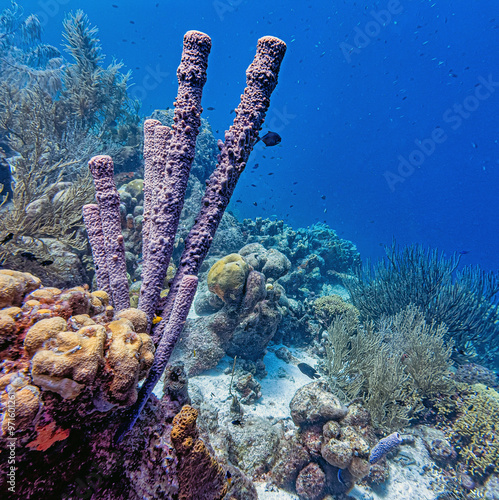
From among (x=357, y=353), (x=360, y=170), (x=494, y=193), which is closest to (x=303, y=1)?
(x=360, y=170)

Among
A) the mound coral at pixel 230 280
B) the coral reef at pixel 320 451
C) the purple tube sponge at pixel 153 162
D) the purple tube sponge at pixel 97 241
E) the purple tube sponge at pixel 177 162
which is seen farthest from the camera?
the mound coral at pixel 230 280

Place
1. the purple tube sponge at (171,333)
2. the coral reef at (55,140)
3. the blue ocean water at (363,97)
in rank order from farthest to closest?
the blue ocean water at (363,97)
the coral reef at (55,140)
the purple tube sponge at (171,333)

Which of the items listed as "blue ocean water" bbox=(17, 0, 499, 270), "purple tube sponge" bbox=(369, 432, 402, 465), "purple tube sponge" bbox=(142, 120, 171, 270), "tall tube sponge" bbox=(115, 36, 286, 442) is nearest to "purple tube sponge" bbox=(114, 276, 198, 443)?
"tall tube sponge" bbox=(115, 36, 286, 442)

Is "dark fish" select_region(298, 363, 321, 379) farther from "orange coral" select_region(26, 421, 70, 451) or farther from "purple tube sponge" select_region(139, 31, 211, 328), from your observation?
"orange coral" select_region(26, 421, 70, 451)

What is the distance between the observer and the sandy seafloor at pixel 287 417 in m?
4.23

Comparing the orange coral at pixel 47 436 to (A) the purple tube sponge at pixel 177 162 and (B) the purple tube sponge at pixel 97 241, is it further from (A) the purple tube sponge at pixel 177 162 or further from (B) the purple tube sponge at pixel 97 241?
(B) the purple tube sponge at pixel 97 241

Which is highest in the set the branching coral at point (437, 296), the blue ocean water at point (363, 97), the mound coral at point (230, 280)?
the blue ocean water at point (363, 97)

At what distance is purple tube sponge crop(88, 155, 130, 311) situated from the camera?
1879mm

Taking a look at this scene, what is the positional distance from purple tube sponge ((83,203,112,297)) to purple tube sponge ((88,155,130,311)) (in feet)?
0.21

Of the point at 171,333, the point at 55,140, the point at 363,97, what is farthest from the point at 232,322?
the point at 363,97

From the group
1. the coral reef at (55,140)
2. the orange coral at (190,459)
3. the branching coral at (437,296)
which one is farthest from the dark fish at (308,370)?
the coral reef at (55,140)

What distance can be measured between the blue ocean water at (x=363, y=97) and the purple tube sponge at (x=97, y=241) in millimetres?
47228

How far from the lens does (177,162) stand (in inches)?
73.4

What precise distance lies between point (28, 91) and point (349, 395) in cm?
1318
